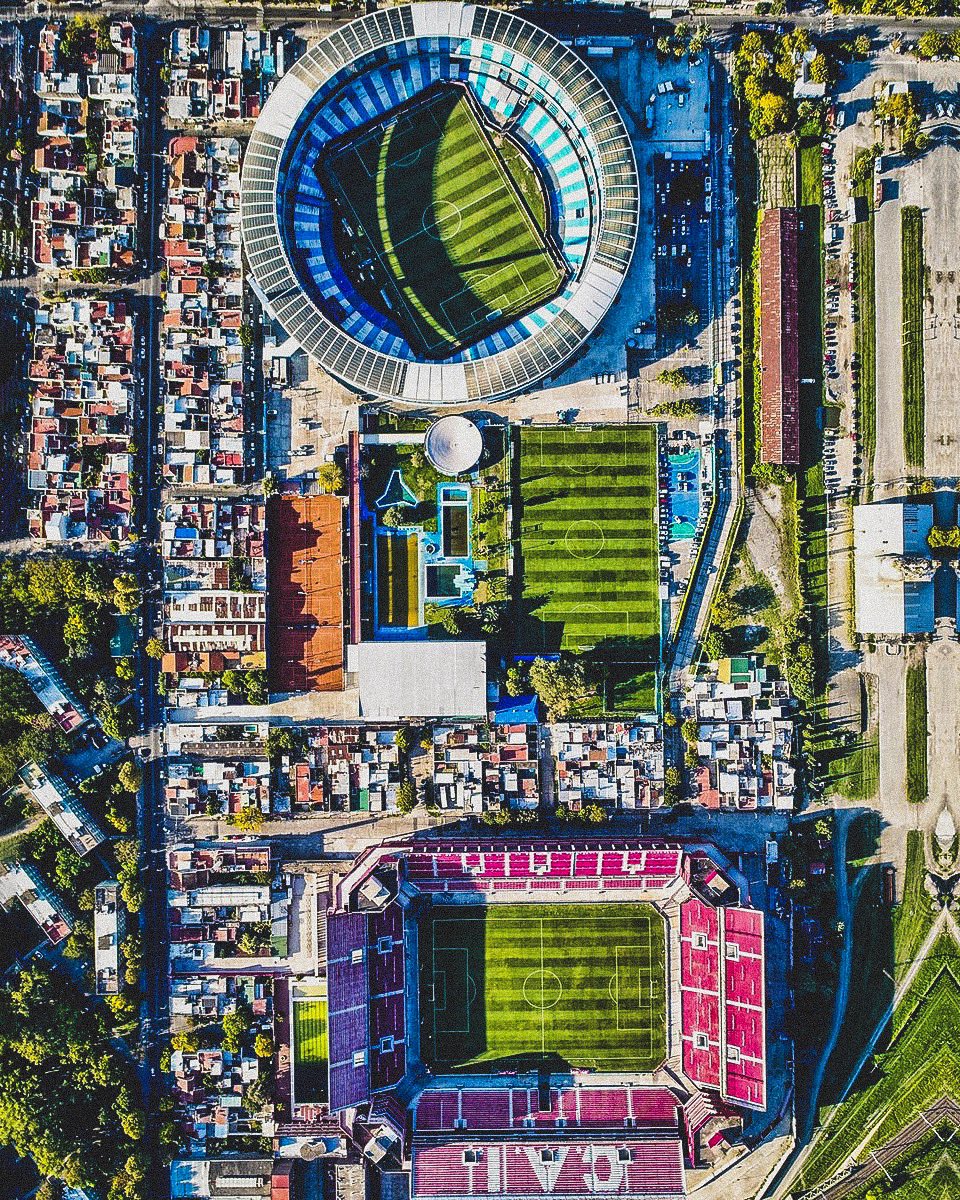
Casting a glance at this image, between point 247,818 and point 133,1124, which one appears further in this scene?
point 247,818

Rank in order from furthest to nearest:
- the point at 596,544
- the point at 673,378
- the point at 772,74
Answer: the point at 596,544 < the point at 772,74 < the point at 673,378

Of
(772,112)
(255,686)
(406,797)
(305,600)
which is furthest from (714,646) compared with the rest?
(772,112)

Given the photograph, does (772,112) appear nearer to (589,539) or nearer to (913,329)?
(913,329)

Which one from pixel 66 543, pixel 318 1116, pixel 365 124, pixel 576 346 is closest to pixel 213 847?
pixel 318 1116

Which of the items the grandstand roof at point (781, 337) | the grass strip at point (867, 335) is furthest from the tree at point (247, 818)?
the grass strip at point (867, 335)

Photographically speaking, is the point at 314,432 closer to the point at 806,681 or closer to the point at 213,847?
the point at 213,847

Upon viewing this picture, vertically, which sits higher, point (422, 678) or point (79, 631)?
point (79, 631)

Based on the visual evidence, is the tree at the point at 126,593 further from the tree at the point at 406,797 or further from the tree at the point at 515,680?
the tree at the point at 515,680
